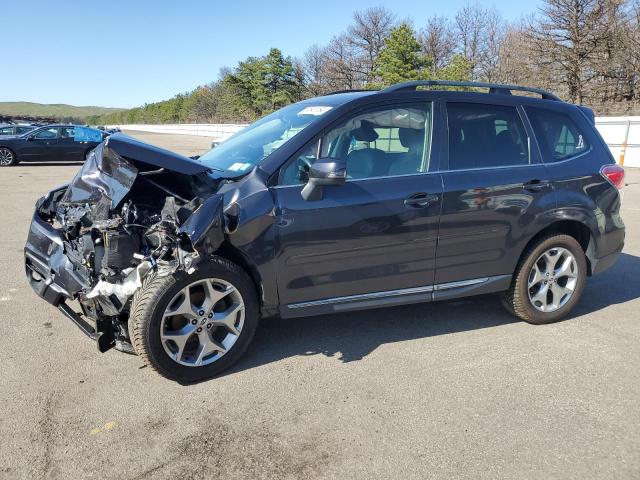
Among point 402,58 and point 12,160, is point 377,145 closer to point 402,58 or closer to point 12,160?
point 12,160

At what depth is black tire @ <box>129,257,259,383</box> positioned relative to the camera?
3133 millimetres

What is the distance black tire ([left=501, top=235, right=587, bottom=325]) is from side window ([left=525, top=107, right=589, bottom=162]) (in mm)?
712

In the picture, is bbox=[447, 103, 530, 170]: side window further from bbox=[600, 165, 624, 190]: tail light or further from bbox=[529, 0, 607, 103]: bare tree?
bbox=[529, 0, 607, 103]: bare tree

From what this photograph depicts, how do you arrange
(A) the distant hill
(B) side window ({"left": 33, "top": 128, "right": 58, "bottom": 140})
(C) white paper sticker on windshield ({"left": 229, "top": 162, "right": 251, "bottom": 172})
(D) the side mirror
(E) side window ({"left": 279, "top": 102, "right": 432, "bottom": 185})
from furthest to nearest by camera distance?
(A) the distant hill → (B) side window ({"left": 33, "top": 128, "right": 58, "bottom": 140}) → (C) white paper sticker on windshield ({"left": 229, "top": 162, "right": 251, "bottom": 172}) → (E) side window ({"left": 279, "top": 102, "right": 432, "bottom": 185}) → (D) the side mirror

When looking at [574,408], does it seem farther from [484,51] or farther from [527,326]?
[484,51]

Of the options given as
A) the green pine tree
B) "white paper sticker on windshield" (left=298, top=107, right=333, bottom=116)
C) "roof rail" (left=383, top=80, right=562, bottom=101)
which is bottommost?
"white paper sticker on windshield" (left=298, top=107, right=333, bottom=116)

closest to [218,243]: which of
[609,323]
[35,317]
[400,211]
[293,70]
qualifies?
[400,211]

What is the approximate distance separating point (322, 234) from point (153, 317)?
1221 mm

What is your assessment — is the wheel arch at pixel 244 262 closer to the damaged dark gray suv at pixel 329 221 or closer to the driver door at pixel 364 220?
the damaged dark gray suv at pixel 329 221

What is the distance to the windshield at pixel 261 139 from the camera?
3791 millimetres

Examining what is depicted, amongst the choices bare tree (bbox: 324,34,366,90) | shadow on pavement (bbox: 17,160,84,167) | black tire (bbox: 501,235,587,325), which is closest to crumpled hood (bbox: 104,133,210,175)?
black tire (bbox: 501,235,587,325)

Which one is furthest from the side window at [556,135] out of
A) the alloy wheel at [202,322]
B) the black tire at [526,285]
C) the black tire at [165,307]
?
the alloy wheel at [202,322]

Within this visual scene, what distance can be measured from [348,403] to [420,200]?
60.3 inches

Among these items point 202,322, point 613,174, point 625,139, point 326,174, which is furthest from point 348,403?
point 625,139
